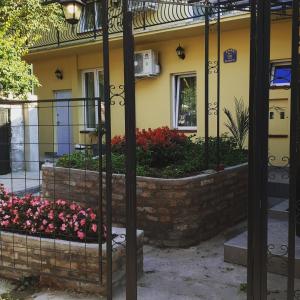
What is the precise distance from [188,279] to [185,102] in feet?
22.2

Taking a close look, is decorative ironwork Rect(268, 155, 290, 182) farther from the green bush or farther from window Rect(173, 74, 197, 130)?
window Rect(173, 74, 197, 130)

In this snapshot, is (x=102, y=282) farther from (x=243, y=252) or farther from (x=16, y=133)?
(x=16, y=133)

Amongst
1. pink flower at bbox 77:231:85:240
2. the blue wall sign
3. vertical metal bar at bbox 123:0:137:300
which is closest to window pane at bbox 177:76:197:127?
the blue wall sign

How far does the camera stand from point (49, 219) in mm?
4039

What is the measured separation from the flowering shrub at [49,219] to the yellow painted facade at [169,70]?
16.9 ft

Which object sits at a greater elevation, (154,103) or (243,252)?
(154,103)

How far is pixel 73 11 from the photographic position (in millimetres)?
3943

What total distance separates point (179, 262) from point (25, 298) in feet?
5.27

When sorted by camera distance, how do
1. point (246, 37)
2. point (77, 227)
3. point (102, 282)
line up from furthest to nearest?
point (246, 37)
point (77, 227)
point (102, 282)

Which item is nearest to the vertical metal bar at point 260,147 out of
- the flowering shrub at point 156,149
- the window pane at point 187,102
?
the flowering shrub at point 156,149

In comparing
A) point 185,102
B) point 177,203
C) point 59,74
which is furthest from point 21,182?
point 177,203

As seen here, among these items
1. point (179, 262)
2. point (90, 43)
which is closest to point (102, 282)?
point (179, 262)

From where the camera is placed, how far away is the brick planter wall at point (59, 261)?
3.65 m

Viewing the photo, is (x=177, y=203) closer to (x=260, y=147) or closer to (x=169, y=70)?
(x=260, y=147)
